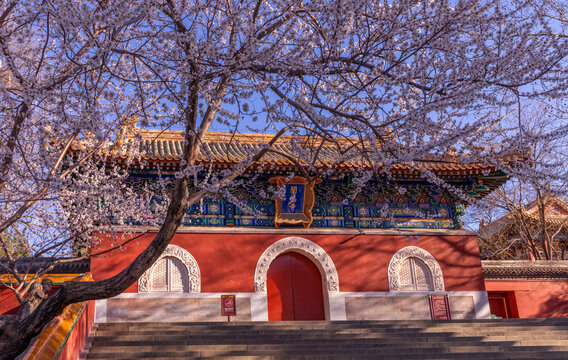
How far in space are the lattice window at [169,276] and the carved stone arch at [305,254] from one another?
156 centimetres

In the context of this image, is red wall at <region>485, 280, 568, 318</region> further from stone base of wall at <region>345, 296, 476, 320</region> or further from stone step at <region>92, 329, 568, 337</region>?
stone step at <region>92, 329, 568, 337</region>

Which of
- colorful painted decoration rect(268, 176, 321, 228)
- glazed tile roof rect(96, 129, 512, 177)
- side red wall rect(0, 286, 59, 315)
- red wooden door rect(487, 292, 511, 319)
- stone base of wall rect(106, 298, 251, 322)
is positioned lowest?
red wooden door rect(487, 292, 511, 319)

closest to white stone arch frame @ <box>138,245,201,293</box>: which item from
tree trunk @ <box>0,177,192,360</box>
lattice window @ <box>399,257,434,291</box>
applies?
lattice window @ <box>399,257,434,291</box>

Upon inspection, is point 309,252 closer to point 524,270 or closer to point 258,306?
point 258,306

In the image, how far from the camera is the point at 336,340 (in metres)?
8.91

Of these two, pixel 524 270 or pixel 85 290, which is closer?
pixel 85 290

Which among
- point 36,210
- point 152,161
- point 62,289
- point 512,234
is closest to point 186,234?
point 152,161

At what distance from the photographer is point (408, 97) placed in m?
6.08

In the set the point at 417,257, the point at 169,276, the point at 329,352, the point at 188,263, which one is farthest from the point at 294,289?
the point at 329,352

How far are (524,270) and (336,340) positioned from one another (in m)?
7.47

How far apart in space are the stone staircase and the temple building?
250 cm

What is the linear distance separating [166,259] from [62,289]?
699 cm

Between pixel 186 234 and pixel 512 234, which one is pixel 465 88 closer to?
pixel 186 234

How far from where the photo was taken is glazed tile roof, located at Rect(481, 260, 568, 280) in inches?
560
